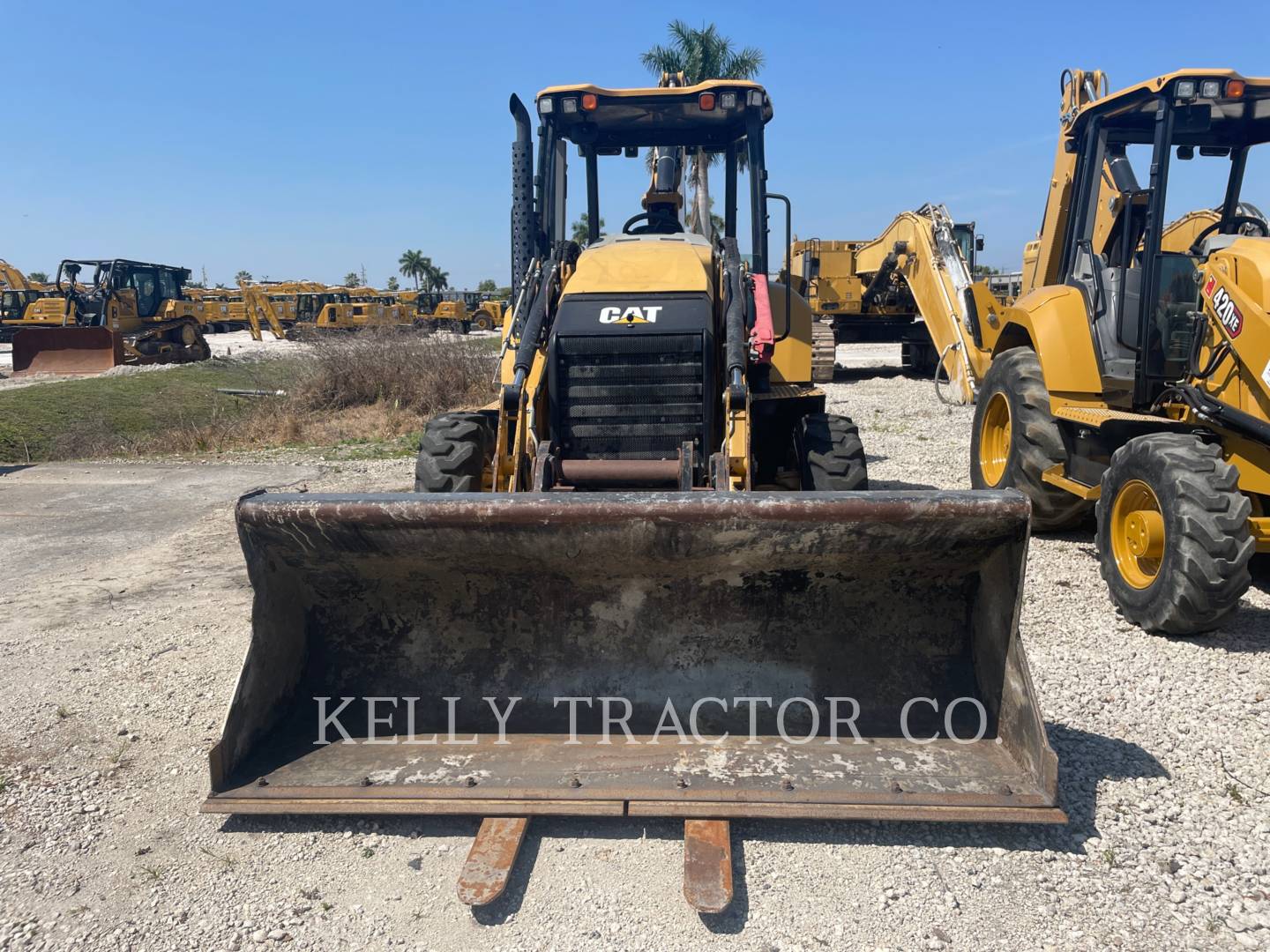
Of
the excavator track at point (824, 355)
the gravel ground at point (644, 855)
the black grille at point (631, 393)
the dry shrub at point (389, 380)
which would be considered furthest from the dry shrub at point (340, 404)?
the gravel ground at point (644, 855)

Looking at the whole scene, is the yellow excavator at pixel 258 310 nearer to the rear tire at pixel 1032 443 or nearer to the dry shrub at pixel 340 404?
the dry shrub at pixel 340 404

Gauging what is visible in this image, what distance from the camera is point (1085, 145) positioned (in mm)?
6312

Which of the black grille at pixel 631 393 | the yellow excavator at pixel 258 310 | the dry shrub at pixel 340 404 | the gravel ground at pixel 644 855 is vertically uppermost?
the yellow excavator at pixel 258 310

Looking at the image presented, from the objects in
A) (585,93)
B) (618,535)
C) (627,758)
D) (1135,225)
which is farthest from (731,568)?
(1135,225)

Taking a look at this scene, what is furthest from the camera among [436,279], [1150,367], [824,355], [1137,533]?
[436,279]

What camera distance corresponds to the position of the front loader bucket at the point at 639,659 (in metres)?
3.00

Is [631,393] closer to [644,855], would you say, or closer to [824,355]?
[644,855]

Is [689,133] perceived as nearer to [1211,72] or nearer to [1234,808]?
[1211,72]

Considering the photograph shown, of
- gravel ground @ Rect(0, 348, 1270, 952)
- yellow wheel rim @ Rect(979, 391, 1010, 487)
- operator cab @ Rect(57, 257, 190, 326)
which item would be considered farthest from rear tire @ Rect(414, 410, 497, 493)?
operator cab @ Rect(57, 257, 190, 326)

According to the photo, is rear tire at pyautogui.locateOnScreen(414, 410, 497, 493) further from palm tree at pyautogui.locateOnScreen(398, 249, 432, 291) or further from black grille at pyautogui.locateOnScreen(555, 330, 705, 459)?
palm tree at pyautogui.locateOnScreen(398, 249, 432, 291)

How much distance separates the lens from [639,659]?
3.53m

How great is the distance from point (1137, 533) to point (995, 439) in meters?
2.63

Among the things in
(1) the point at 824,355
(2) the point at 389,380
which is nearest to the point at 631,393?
(2) the point at 389,380

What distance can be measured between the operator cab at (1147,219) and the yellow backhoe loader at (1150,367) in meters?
0.01
